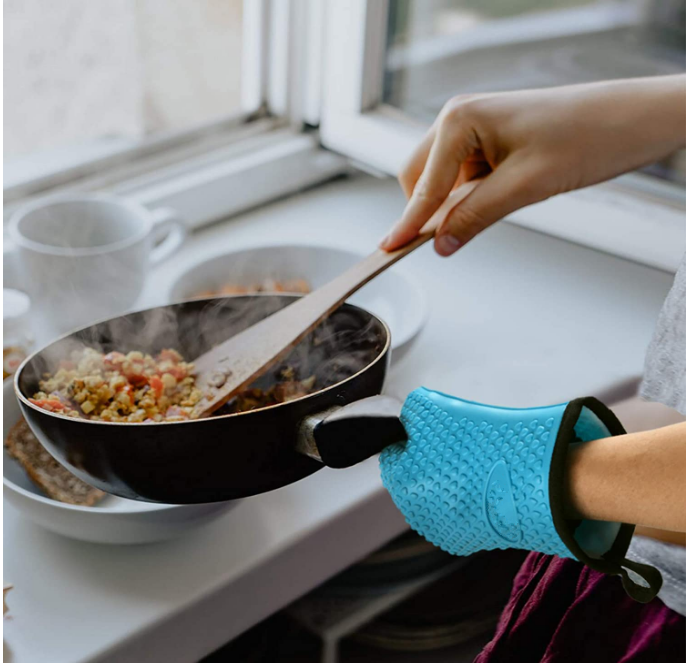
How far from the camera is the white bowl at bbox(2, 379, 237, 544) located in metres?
0.62

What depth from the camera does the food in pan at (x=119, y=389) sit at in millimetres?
630

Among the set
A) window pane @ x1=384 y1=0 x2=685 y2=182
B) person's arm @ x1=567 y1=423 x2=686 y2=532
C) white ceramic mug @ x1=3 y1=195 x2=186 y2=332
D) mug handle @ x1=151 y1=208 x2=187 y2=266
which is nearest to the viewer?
person's arm @ x1=567 y1=423 x2=686 y2=532

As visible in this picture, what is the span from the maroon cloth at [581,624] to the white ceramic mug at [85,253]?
506 mm

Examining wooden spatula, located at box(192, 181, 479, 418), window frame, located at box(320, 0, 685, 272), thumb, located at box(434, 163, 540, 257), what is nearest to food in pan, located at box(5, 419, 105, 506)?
wooden spatula, located at box(192, 181, 479, 418)

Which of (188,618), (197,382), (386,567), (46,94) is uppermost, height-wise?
(46,94)

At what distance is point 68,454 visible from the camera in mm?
551

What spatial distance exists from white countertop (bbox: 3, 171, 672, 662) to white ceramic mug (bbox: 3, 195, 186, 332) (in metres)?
0.10

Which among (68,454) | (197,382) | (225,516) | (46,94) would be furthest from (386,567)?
(46,94)

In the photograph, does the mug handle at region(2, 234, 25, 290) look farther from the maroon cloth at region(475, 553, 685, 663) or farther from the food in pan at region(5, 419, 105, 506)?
the maroon cloth at region(475, 553, 685, 663)

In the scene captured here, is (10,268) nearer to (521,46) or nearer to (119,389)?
(119,389)

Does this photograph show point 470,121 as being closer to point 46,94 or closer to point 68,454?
point 68,454

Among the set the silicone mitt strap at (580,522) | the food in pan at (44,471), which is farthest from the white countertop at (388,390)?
the silicone mitt strap at (580,522)

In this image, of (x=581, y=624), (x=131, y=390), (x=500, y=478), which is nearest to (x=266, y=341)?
(x=131, y=390)

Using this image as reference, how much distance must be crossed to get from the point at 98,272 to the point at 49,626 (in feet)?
1.20
